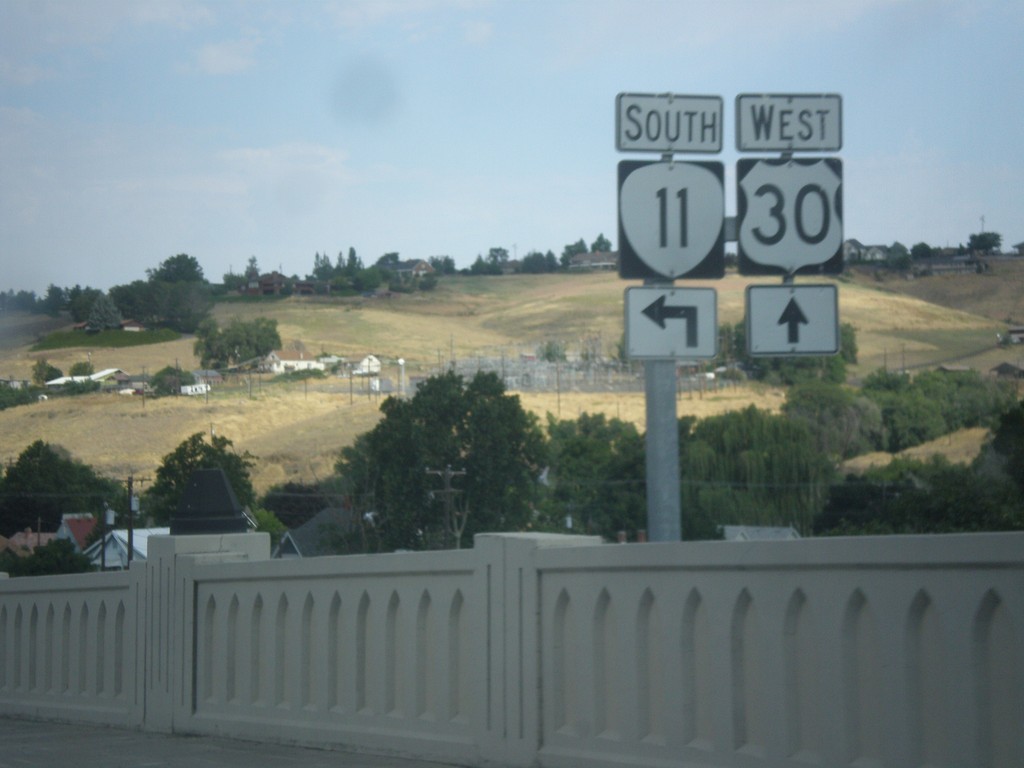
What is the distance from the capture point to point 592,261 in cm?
15862

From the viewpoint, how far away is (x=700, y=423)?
70.2 m

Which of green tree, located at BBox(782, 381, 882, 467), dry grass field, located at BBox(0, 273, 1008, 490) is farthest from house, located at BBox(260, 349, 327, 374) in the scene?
green tree, located at BBox(782, 381, 882, 467)

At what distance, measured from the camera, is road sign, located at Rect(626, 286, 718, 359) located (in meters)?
7.07

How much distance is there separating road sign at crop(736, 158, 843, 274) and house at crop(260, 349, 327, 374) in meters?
101

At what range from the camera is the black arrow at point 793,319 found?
7.25 m

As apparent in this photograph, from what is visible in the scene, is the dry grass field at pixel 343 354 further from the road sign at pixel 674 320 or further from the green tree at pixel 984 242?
the road sign at pixel 674 320

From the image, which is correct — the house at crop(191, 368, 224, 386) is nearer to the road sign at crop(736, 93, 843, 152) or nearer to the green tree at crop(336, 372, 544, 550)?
the green tree at crop(336, 372, 544, 550)

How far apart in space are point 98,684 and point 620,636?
537 centimetres

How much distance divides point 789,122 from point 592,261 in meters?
152

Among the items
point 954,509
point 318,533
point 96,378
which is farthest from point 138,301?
point 954,509

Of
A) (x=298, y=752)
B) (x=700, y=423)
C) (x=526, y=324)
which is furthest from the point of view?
(x=526, y=324)

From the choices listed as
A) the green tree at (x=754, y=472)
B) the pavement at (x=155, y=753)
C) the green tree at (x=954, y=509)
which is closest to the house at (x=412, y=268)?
the green tree at (x=754, y=472)

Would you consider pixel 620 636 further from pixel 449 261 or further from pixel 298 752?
pixel 449 261

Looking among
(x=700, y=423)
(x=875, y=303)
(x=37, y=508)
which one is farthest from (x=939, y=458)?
(x=37, y=508)
